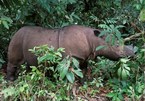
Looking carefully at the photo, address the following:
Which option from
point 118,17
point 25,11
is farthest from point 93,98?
point 118,17

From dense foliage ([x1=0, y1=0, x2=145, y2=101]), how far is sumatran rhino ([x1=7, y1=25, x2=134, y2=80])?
0.20 m

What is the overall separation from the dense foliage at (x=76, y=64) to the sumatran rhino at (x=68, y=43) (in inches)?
7.8

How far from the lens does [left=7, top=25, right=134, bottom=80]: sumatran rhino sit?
470cm

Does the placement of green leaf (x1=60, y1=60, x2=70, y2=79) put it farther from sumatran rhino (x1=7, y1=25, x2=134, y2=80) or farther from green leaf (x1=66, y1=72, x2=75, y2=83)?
sumatran rhino (x1=7, y1=25, x2=134, y2=80)

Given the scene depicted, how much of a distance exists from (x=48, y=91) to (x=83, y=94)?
60 centimetres

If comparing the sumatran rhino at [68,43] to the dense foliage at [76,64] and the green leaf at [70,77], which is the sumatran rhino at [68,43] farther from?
the green leaf at [70,77]

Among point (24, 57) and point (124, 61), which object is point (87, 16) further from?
point (124, 61)

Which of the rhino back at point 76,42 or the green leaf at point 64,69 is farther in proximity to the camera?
the rhino back at point 76,42

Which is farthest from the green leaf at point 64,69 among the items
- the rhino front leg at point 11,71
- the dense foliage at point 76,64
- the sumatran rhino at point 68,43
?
the rhino front leg at point 11,71

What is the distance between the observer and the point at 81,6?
287 inches

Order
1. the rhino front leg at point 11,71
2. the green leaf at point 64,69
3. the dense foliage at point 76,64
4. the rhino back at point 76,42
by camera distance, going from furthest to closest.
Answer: the rhino front leg at point 11,71, the rhino back at point 76,42, the dense foliage at point 76,64, the green leaf at point 64,69

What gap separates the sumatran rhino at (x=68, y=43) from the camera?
4703 mm

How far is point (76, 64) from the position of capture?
13.1 ft

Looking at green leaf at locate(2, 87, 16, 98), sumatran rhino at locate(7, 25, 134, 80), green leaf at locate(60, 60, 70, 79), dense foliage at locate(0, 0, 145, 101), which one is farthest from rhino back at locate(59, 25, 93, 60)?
green leaf at locate(2, 87, 16, 98)
